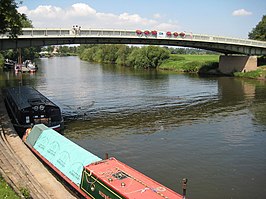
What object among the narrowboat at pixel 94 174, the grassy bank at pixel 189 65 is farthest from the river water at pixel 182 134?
the grassy bank at pixel 189 65

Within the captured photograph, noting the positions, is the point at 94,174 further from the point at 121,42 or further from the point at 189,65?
the point at 189,65

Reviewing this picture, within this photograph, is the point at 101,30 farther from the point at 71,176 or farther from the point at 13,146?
the point at 71,176

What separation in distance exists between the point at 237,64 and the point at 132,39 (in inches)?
1455

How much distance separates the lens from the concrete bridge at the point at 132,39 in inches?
1681

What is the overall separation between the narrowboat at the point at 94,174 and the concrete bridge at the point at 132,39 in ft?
84.4

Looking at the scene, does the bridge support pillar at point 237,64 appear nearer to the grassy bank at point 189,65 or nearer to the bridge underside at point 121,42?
the bridge underside at point 121,42

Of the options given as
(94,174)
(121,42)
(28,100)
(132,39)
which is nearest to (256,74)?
(132,39)

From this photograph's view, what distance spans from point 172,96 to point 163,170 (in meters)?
29.7

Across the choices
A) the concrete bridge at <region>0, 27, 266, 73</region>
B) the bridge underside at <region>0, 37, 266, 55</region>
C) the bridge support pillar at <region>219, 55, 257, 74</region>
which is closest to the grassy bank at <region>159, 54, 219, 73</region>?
the bridge support pillar at <region>219, 55, 257, 74</region>

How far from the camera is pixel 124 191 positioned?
11.9 metres

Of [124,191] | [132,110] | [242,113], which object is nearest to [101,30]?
[132,110]

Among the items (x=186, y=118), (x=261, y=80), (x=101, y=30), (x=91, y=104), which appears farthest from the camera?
(x=261, y=80)

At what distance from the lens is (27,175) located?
50.5 ft

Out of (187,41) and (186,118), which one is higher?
(187,41)
